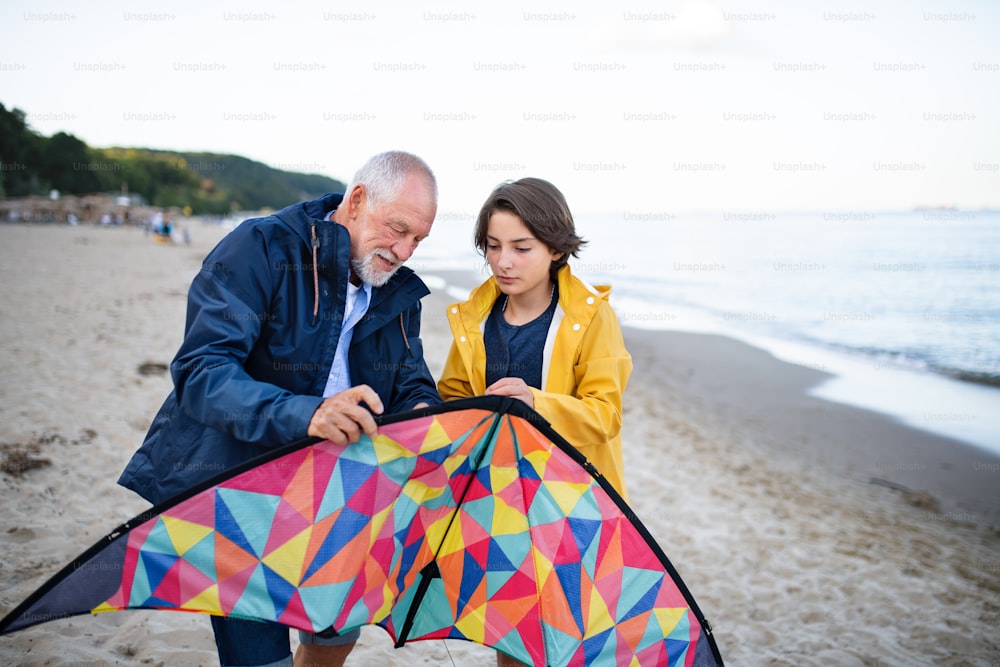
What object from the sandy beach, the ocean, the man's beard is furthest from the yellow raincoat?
the ocean

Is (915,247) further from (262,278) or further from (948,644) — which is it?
(262,278)

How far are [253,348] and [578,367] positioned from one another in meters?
1.12

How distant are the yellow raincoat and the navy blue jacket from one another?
489mm

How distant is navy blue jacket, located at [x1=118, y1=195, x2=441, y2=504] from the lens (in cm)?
170

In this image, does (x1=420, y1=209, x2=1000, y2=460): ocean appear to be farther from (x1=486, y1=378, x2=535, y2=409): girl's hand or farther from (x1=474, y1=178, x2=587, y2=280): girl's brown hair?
(x1=486, y1=378, x2=535, y2=409): girl's hand

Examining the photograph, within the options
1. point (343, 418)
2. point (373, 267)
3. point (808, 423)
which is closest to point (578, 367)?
point (373, 267)

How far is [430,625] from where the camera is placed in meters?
2.24

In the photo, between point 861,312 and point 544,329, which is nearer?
point 544,329

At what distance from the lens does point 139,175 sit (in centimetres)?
8150

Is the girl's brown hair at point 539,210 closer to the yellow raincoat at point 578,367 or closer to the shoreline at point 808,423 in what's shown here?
the yellow raincoat at point 578,367

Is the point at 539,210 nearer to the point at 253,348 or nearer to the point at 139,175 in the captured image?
the point at 253,348

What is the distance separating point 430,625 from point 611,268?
28.0 metres

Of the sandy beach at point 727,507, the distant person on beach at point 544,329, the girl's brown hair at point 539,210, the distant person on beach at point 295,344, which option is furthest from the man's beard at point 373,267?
the sandy beach at point 727,507

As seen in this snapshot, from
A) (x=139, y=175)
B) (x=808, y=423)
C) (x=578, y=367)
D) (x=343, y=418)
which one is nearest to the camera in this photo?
(x=343, y=418)
